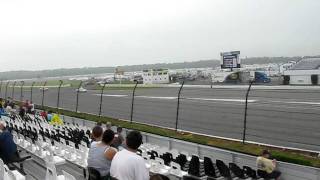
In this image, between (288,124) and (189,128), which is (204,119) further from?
(288,124)

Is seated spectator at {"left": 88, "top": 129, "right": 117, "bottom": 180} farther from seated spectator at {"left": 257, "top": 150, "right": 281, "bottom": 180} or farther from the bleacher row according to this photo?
seated spectator at {"left": 257, "top": 150, "right": 281, "bottom": 180}

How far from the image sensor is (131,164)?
4656 mm

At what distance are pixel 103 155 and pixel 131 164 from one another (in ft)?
4.91

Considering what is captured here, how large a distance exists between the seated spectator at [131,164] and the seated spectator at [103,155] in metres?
1.17

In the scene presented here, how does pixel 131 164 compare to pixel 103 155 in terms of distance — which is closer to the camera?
pixel 131 164

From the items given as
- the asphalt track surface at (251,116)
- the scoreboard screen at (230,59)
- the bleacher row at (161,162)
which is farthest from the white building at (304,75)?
the bleacher row at (161,162)

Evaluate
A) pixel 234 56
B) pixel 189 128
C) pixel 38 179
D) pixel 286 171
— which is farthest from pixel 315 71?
pixel 38 179

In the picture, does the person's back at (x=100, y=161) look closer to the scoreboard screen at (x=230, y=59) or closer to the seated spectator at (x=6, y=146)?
the seated spectator at (x=6, y=146)

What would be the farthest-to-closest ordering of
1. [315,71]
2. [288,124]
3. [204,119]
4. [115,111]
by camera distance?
[315,71], [115,111], [204,119], [288,124]

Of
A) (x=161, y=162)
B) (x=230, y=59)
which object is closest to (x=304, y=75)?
(x=230, y=59)

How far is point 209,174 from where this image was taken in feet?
34.5

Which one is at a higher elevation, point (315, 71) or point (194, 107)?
point (315, 71)

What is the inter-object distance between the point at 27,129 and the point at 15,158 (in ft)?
17.4

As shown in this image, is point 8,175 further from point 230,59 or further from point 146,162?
point 230,59
